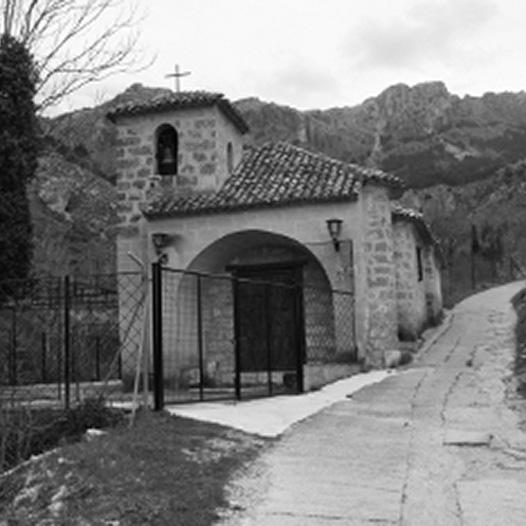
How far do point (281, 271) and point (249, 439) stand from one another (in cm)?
785

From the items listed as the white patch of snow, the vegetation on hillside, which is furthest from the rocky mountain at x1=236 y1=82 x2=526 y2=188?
the white patch of snow

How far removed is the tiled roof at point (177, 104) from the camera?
14367mm

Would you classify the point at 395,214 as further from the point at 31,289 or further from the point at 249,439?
the point at 249,439

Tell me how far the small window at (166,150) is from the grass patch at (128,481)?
935 cm

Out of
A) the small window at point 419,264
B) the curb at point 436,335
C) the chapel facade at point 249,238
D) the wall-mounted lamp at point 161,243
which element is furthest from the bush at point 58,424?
the small window at point 419,264

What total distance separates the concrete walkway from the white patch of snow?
9.1 inches

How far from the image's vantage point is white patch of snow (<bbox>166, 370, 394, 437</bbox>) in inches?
284

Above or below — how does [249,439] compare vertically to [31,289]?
below

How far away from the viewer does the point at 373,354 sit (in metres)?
12.9

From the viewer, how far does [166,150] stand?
15.0 meters

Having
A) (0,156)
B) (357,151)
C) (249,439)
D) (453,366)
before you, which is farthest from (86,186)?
(357,151)

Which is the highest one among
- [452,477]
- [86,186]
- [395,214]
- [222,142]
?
[86,186]

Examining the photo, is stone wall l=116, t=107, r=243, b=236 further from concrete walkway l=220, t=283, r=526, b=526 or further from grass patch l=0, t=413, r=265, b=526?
grass patch l=0, t=413, r=265, b=526

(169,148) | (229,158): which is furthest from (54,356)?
(229,158)
